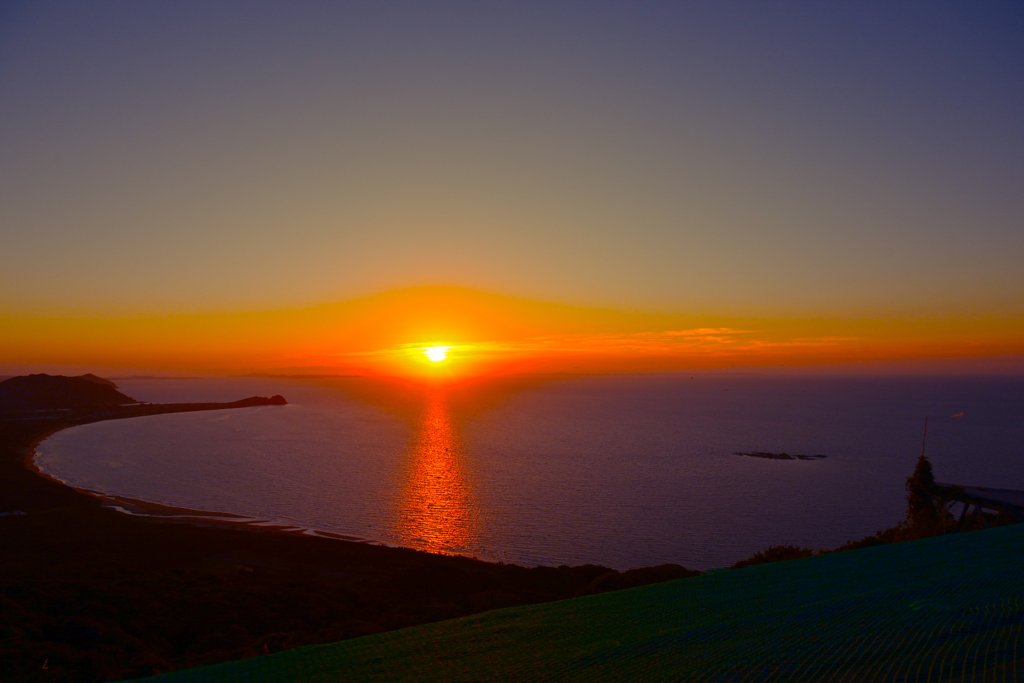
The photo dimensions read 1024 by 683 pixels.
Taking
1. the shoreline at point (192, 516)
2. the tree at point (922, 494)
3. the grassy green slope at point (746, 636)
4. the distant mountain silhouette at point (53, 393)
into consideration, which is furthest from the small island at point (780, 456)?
the distant mountain silhouette at point (53, 393)

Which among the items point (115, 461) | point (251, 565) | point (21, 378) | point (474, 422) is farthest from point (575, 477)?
point (21, 378)

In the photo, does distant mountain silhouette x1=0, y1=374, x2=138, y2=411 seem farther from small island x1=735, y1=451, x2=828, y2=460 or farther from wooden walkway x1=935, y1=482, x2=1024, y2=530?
wooden walkway x1=935, y1=482, x2=1024, y2=530

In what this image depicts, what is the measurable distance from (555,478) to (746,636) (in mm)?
42419

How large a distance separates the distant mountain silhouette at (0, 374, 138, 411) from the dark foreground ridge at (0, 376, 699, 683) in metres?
104

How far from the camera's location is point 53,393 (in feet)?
404

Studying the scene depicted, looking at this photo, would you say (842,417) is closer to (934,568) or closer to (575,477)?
(575,477)

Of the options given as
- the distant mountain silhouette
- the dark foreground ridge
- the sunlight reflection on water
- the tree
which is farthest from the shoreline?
the distant mountain silhouette

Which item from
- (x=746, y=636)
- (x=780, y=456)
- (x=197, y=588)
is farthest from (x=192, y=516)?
(x=780, y=456)

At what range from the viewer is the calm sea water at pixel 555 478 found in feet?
101

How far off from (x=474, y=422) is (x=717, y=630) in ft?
324

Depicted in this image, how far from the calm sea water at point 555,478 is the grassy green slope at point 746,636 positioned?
18.6 meters

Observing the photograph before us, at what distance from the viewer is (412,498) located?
41.0 meters

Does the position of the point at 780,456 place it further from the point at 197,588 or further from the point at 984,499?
the point at 197,588

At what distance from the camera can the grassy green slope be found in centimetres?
441
